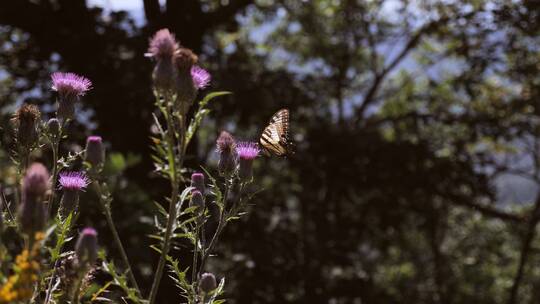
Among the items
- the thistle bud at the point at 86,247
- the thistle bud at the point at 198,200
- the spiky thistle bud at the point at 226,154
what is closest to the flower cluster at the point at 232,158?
the spiky thistle bud at the point at 226,154

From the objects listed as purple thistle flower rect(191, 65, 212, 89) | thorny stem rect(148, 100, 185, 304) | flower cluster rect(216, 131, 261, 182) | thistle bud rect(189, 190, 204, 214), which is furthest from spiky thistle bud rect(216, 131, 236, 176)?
thorny stem rect(148, 100, 185, 304)

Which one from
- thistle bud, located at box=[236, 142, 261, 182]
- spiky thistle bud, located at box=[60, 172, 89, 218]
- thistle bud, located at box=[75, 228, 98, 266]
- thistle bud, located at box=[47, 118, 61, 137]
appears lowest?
thistle bud, located at box=[75, 228, 98, 266]

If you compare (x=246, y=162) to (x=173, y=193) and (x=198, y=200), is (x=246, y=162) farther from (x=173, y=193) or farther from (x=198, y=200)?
(x=173, y=193)

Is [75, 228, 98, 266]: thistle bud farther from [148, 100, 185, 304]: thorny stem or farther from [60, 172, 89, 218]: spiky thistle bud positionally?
[60, 172, 89, 218]: spiky thistle bud

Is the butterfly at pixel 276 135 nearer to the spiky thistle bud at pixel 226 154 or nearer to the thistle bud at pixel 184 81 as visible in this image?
the spiky thistle bud at pixel 226 154

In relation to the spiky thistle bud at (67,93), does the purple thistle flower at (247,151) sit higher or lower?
lower

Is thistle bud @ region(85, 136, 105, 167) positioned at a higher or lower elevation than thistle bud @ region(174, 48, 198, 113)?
lower
